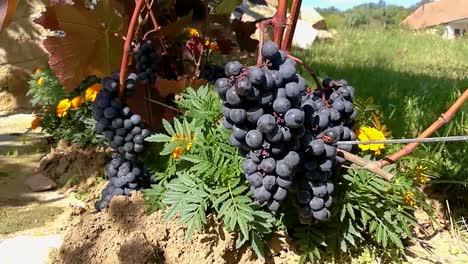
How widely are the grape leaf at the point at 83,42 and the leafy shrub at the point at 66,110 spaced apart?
2.37ft

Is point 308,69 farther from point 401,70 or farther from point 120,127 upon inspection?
point 401,70

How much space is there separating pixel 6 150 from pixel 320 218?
2.37 meters

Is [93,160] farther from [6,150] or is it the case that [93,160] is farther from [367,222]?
[367,222]

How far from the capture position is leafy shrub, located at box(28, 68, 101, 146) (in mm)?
2865

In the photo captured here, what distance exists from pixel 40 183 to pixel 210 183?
134cm

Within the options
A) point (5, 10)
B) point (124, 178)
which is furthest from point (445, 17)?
point (5, 10)

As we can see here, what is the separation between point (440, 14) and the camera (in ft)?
37.7

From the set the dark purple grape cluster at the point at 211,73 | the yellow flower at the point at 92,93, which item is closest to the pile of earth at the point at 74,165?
the yellow flower at the point at 92,93

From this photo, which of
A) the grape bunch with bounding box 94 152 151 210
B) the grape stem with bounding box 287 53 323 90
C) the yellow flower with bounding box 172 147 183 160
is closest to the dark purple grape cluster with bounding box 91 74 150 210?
the grape bunch with bounding box 94 152 151 210

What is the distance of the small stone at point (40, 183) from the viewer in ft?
8.84

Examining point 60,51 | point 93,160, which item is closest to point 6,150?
point 93,160

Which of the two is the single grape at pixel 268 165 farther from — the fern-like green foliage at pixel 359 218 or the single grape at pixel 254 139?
the fern-like green foliage at pixel 359 218

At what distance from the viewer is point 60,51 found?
6.05 ft

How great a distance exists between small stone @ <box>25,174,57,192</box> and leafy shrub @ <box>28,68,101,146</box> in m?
0.26
